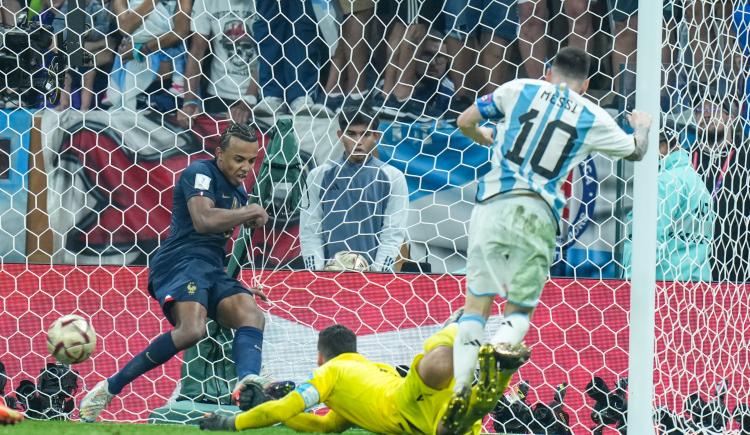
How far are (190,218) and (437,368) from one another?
1945mm

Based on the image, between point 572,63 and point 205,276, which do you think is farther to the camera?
point 205,276

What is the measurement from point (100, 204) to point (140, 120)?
573mm

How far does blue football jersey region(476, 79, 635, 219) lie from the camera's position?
4.48 metres

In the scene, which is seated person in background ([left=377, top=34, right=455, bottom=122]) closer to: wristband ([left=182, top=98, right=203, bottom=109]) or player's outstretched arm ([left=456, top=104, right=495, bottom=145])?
wristband ([left=182, top=98, right=203, bottom=109])

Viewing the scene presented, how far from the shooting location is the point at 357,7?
741 cm

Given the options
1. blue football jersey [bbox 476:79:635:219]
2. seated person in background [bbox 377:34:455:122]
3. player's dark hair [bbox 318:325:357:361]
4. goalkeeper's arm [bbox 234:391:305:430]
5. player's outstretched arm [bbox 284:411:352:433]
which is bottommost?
player's outstretched arm [bbox 284:411:352:433]

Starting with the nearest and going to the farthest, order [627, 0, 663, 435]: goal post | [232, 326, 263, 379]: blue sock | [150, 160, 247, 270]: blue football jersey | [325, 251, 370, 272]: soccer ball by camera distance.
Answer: [627, 0, 663, 435]: goal post
[232, 326, 263, 379]: blue sock
[150, 160, 247, 270]: blue football jersey
[325, 251, 370, 272]: soccer ball

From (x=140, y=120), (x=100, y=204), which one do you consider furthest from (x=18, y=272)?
(x=140, y=120)

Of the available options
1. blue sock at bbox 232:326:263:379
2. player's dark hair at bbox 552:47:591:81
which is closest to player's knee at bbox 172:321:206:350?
blue sock at bbox 232:326:263:379

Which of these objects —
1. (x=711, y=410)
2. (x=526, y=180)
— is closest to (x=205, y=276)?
(x=526, y=180)

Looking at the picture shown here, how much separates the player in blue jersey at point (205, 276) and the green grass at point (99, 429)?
223 mm

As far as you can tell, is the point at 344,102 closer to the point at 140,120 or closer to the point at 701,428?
the point at 140,120

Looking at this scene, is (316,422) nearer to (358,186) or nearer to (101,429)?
(101,429)

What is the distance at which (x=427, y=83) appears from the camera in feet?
23.9
